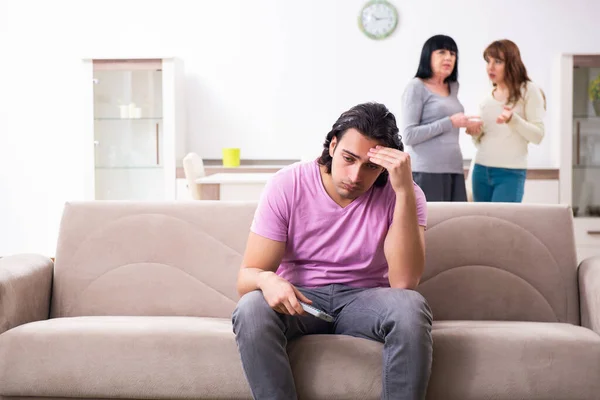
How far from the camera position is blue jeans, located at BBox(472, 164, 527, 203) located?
3.50m

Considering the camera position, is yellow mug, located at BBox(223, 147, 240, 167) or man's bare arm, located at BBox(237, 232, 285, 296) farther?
yellow mug, located at BBox(223, 147, 240, 167)

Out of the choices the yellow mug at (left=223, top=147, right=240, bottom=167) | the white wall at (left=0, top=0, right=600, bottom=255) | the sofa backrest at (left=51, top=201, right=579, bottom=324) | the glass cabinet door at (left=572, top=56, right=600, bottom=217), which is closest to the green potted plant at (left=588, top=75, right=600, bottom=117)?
the glass cabinet door at (left=572, top=56, right=600, bottom=217)

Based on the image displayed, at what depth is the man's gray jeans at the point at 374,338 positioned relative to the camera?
Result: 1736 millimetres

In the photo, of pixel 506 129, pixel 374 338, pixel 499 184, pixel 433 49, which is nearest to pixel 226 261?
pixel 374 338

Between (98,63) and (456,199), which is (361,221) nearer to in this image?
(456,199)

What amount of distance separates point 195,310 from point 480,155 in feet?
5.72

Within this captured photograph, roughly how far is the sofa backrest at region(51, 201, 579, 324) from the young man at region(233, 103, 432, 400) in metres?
0.36

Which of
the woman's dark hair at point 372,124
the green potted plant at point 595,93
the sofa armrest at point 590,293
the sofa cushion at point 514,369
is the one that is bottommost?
the sofa cushion at point 514,369

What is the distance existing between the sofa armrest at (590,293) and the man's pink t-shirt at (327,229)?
1.79ft

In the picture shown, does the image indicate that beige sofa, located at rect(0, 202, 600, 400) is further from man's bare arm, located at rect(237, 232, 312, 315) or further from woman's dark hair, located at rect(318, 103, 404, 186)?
woman's dark hair, located at rect(318, 103, 404, 186)

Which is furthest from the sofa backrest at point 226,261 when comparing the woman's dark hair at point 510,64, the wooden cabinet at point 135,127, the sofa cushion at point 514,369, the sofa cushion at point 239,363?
the wooden cabinet at point 135,127

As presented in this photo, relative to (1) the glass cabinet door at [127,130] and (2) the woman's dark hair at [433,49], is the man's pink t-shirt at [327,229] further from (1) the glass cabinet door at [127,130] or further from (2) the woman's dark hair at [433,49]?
(1) the glass cabinet door at [127,130]

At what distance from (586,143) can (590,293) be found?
3.38 m

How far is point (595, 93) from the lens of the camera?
523cm
